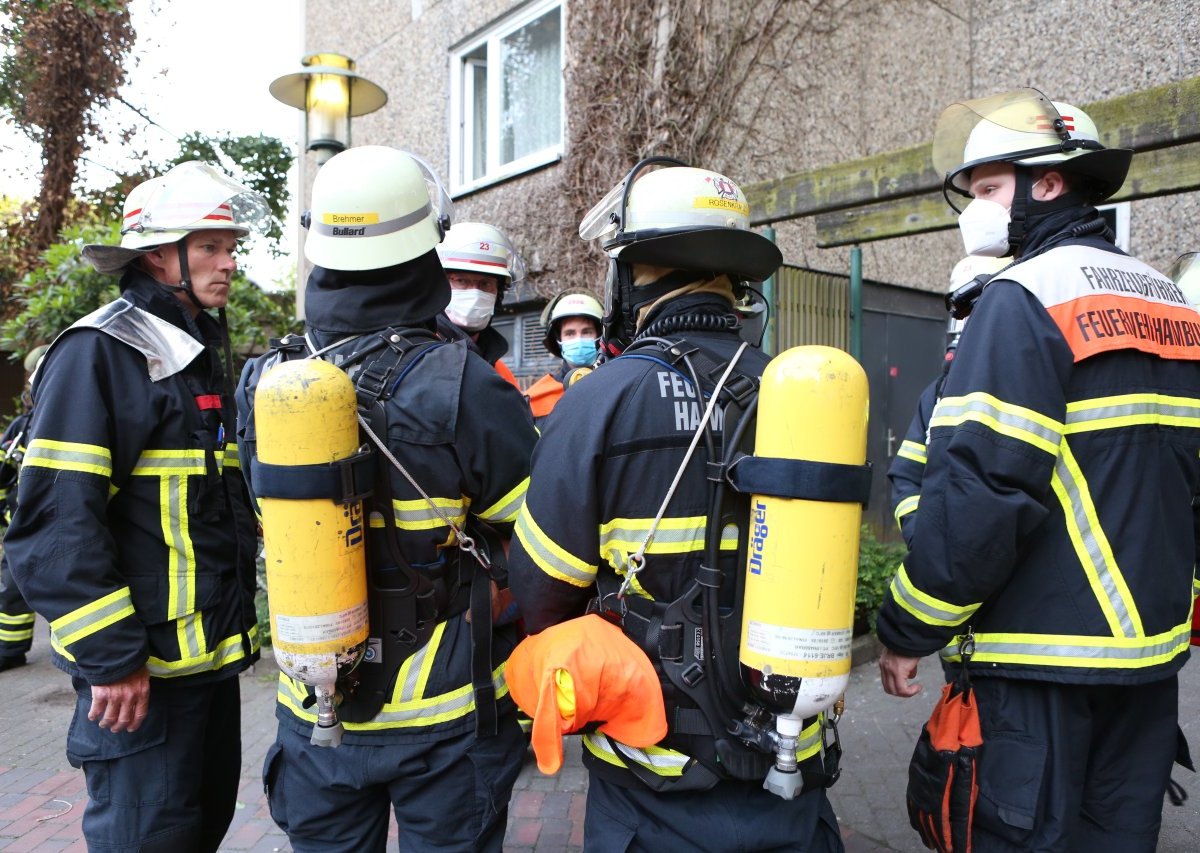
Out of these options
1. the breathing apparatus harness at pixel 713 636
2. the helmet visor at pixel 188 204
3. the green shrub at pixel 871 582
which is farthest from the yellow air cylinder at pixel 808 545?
the green shrub at pixel 871 582

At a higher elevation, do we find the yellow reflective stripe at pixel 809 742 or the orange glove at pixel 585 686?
the orange glove at pixel 585 686

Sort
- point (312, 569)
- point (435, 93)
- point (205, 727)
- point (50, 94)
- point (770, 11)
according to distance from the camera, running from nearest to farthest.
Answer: point (312, 569)
point (205, 727)
point (770, 11)
point (435, 93)
point (50, 94)

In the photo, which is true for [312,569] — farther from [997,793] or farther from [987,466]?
[997,793]

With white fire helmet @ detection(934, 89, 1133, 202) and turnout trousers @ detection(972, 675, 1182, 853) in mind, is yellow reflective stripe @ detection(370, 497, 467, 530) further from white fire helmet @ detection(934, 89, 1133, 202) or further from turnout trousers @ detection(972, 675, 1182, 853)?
white fire helmet @ detection(934, 89, 1133, 202)

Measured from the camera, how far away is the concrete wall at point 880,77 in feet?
24.5

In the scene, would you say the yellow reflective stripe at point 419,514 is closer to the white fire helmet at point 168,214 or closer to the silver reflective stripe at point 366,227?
the silver reflective stripe at point 366,227

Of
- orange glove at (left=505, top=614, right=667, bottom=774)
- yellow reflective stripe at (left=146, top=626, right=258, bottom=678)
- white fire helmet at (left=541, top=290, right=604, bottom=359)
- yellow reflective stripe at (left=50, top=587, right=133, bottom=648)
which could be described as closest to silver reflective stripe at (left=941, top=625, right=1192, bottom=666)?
orange glove at (left=505, top=614, right=667, bottom=774)

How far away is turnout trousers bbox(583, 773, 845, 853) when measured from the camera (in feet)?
5.76

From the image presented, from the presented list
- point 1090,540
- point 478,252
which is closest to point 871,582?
point 478,252

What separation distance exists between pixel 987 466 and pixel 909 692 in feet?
2.19

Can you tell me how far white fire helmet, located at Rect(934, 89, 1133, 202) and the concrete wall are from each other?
5.10m

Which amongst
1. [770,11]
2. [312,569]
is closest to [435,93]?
[770,11]

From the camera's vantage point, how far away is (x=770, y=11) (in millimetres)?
7258

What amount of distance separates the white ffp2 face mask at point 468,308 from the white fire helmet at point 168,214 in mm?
1378
